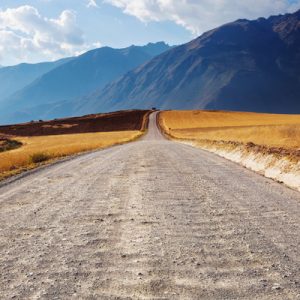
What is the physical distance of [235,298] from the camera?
4.60 m

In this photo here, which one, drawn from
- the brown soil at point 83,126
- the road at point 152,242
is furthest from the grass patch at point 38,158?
the brown soil at point 83,126

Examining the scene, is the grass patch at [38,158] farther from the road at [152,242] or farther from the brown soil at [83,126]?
the brown soil at [83,126]

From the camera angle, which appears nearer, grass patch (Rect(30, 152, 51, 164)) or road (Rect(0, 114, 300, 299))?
road (Rect(0, 114, 300, 299))

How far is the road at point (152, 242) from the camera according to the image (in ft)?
16.2

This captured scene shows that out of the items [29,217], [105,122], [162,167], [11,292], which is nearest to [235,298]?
[11,292]

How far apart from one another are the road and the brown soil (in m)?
88.3

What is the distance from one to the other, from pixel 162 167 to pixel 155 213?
840 centimetres

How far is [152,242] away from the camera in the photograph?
Result: 21.9 feet

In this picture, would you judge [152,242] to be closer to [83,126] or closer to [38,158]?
[38,158]

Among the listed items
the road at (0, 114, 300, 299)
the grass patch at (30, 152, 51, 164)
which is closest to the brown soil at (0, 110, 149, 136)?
the grass patch at (30, 152, 51, 164)

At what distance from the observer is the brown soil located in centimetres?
10019

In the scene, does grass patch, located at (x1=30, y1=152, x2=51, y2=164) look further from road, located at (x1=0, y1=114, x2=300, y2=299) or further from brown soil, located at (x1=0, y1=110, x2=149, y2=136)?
brown soil, located at (x1=0, y1=110, x2=149, y2=136)

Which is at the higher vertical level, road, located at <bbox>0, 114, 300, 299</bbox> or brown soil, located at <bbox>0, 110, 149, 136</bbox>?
road, located at <bbox>0, 114, 300, 299</bbox>

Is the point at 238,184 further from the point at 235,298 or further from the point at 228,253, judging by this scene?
the point at 235,298
